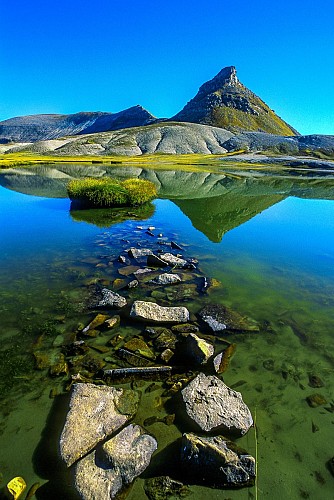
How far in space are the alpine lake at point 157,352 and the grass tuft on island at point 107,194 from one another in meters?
8.16

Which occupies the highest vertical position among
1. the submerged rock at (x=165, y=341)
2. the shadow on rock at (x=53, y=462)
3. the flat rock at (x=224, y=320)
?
the flat rock at (x=224, y=320)

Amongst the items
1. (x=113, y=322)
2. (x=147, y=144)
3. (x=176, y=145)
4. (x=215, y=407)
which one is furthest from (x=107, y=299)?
(x=147, y=144)

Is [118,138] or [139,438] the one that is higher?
[118,138]

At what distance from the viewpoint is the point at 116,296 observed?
1263 cm

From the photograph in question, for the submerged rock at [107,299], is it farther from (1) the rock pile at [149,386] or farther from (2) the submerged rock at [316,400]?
(2) the submerged rock at [316,400]

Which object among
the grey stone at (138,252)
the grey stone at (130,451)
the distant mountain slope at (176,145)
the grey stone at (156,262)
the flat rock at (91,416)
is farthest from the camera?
the distant mountain slope at (176,145)

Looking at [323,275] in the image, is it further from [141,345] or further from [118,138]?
[118,138]

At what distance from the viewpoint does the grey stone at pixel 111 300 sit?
12094 mm

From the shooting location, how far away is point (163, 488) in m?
5.70

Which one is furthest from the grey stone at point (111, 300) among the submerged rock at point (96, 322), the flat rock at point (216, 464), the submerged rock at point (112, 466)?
the flat rock at point (216, 464)

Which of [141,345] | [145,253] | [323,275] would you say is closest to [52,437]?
[141,345]

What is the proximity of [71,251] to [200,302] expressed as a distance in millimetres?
10399

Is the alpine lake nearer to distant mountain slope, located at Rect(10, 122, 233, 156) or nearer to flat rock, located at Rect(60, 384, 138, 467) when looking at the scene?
flat rock, located at Rect(60, 384, 138, 467)

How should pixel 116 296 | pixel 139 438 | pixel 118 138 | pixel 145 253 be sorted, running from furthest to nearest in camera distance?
1. pixel 118 138
2. pixel 145 253
3. pixel 116 296
4. pixel 139 438
